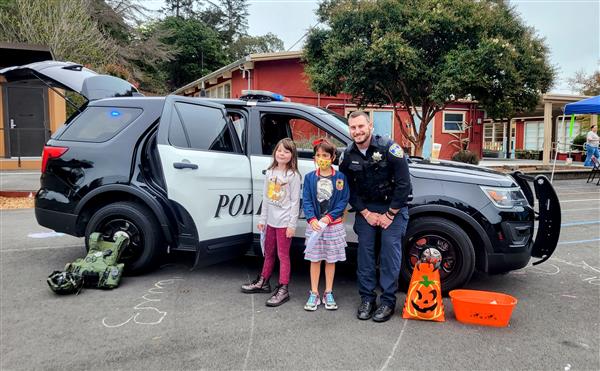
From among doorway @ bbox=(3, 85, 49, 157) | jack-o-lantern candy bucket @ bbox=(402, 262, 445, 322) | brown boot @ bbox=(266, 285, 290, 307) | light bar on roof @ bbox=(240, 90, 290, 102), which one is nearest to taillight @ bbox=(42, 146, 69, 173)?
light bar on roof @ bbox=(240, 90, 290, 102)

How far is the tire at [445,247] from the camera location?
397 cm

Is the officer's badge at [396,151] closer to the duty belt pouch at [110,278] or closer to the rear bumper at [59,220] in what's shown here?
the duty belt pouch at [110,278]

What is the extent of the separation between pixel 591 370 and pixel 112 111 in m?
4.74

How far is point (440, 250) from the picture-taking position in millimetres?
4062

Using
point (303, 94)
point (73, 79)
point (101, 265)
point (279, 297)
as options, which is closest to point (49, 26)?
point (303, 94)

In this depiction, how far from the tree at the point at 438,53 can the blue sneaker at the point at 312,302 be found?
9938mm

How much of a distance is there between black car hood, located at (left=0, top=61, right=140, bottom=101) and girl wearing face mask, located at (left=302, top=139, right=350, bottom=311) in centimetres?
265

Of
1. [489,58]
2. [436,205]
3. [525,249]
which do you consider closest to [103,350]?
[436,205]

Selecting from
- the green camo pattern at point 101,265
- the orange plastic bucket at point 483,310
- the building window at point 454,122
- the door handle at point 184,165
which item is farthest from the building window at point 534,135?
the green camo pattern at point 101,265

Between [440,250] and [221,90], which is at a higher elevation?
[221,90]

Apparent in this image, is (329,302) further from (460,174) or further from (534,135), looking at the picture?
(534,135)

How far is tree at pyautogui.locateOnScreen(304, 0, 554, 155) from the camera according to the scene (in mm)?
12398

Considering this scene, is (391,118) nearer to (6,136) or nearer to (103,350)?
(6,136)

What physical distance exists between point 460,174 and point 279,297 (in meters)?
2.00
